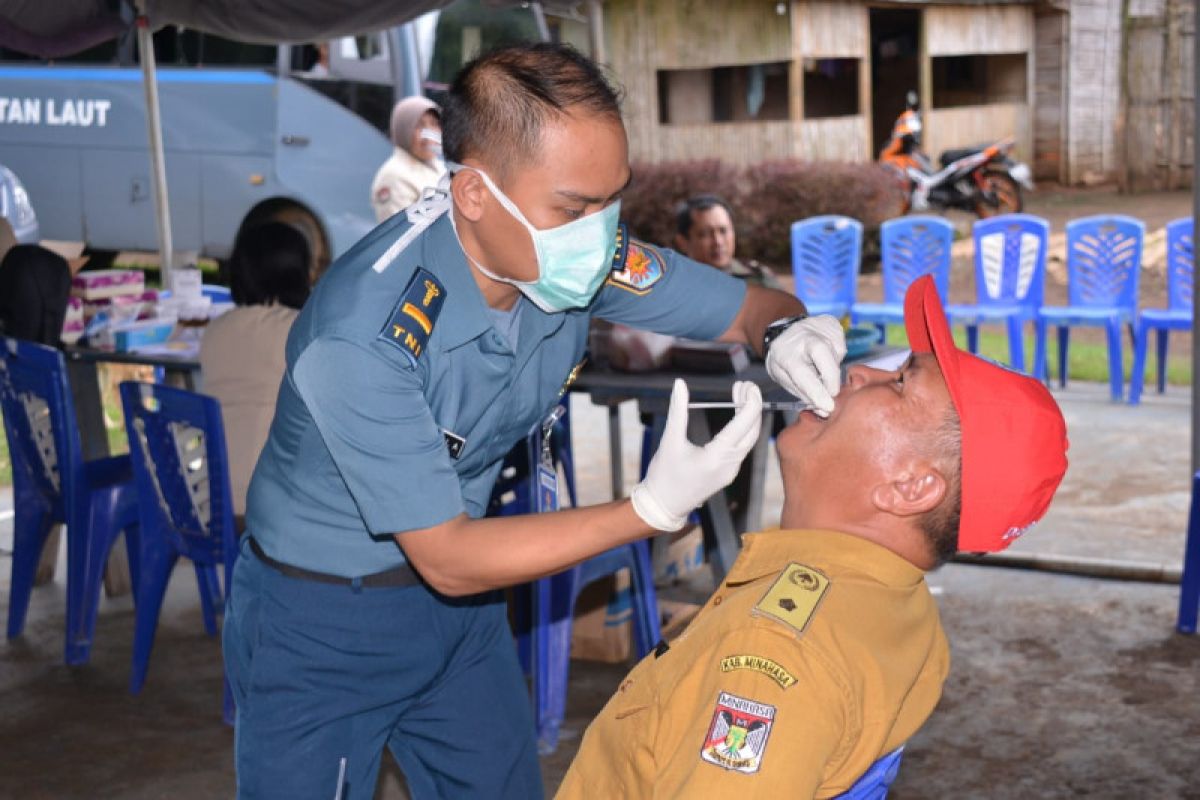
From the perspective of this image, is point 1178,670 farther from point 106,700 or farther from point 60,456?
point 60,456

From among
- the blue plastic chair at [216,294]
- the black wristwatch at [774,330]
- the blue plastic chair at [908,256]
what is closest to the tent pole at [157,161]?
the blue plastic chair at [216,294]

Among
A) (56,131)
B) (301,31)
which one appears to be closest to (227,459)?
(301,31)

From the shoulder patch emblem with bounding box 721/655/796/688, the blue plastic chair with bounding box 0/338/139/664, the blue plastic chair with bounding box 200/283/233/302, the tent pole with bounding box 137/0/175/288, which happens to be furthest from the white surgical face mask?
the tent pole with bounding box 137/0/175/288

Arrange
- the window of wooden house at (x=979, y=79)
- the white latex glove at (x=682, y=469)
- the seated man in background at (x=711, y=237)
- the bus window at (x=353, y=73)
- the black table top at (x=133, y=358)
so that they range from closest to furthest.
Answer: the white latex glove at (x=682, y=469), the black table top at (x=133, y=358), the seated man in background at (x=711, y=237), the bus window at (x=353, y=73), the window of wooden house at (x=979, y=79)

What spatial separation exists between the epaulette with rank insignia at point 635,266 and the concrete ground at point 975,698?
168cm

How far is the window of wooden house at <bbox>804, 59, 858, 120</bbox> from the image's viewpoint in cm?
1959

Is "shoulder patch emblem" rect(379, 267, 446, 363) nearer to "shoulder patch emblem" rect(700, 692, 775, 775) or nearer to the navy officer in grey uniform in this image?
the navy officer in grey uniform

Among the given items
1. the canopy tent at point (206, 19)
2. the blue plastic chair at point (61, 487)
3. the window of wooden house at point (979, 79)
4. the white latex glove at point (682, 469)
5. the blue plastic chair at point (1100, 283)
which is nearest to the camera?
the white latex glove at point (682, 469)

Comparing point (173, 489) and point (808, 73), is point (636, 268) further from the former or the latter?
point (808, 73)

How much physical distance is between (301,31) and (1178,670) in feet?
14.1

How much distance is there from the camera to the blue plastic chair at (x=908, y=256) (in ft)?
29.5

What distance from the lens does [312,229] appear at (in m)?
12.0

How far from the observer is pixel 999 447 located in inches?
72.2

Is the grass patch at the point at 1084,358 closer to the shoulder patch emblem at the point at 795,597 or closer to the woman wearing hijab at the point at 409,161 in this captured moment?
the woman wearing hijab at the point at 409,161
